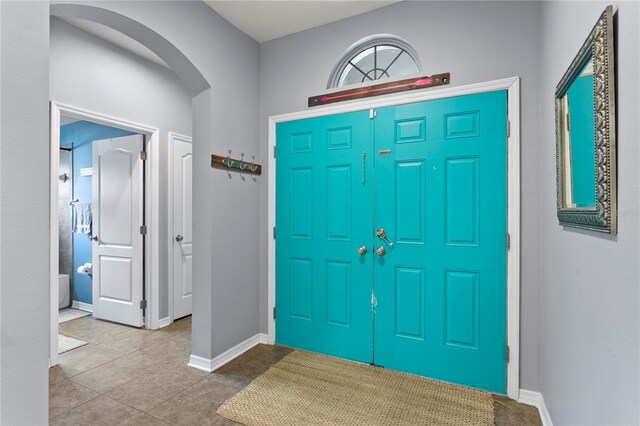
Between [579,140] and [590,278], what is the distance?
0.54m

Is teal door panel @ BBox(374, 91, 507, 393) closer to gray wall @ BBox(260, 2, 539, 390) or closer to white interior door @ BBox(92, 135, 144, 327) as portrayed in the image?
gray wall @ BBox(260, 2, 539, 390)

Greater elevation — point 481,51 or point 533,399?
point 481,51

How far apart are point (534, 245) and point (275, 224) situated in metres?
2.05

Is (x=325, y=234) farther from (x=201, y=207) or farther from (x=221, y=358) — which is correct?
(x=221, y=358)

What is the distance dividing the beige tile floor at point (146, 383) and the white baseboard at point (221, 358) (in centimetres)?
5

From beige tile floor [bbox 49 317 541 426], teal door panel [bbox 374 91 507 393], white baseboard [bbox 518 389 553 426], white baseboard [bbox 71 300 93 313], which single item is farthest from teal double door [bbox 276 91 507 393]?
white baseboard [bbox 71 300 93 313]

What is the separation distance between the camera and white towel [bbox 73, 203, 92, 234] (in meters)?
4.17

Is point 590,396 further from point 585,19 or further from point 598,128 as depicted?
point 585,19

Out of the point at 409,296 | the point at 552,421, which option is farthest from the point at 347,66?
the point at 552,421

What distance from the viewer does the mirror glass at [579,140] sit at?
1.12m

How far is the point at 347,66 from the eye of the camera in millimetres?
2789

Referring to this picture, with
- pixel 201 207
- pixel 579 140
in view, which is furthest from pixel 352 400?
pixel 579 140

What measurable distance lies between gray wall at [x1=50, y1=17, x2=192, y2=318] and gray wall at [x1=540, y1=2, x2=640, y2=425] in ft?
11.7

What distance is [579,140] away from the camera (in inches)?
49.5
